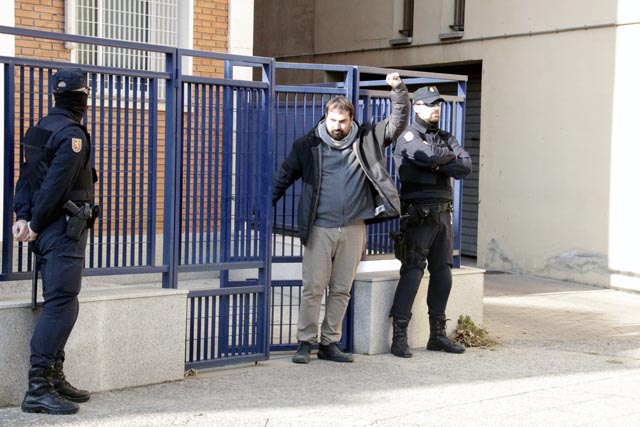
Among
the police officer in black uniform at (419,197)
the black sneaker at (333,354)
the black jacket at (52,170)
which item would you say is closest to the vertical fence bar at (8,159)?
the black jacket at (52,170)

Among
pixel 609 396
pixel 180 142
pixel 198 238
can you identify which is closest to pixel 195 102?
pixel 180 142

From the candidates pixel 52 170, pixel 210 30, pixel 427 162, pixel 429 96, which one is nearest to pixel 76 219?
pixel 52 170

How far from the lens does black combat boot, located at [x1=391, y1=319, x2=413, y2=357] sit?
8156 millimetres

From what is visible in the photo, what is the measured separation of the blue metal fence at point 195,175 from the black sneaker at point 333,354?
39 cm

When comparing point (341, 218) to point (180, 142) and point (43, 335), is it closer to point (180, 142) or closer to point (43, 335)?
point (180, 142)

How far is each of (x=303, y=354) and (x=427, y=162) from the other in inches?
68.5

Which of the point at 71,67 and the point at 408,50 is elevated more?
the point at 408,50

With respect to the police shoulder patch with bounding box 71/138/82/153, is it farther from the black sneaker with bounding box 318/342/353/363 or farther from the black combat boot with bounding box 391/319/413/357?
the black combat boot with bounding box 391/319/413/357

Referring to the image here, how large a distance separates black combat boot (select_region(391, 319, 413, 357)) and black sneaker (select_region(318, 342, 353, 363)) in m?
0.41

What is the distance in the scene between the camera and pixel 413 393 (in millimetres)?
6977

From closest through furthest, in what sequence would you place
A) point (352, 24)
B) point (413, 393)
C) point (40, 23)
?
point (413, 393)
point (40, 23)
point (352, 24)

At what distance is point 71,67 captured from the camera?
6.46m

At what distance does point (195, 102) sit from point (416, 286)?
2.28 m

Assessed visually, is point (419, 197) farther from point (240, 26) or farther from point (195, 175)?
point (240, 26)
